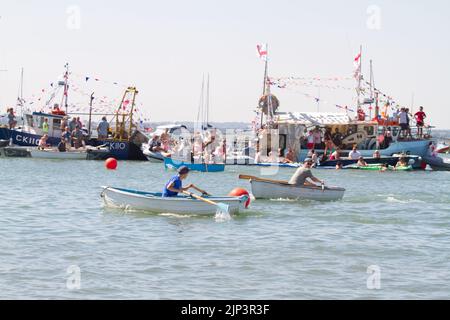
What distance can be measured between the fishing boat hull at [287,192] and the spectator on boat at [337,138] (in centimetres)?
2599

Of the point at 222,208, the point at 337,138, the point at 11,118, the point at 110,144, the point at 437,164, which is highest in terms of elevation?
→ the point at 11,118

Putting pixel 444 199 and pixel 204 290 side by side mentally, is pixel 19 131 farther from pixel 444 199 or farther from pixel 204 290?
pixel 204 290

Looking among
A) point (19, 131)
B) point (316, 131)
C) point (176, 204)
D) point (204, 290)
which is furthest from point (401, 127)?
point (204, 290)

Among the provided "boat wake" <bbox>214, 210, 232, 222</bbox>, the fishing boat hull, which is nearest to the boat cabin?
the fishing boat hull

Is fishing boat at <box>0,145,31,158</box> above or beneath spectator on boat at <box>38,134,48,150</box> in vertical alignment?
beneath

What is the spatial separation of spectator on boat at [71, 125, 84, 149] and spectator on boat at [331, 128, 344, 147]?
52.1ft

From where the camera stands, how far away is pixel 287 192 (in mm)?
30734

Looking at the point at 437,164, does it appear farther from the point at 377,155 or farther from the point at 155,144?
the point at 155,144

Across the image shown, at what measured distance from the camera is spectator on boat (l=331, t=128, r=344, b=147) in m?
57.0

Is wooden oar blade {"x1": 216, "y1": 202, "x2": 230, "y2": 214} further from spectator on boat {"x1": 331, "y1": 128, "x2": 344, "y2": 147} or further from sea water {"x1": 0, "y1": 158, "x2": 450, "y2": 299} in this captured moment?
spectator on boat {"x1": 331, "y1": 128, "x2": 344, "y2": 147}

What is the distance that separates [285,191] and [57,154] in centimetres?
2723

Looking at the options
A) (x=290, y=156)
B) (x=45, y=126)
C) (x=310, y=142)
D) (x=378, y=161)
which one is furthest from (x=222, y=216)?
(x=45, y=126)
